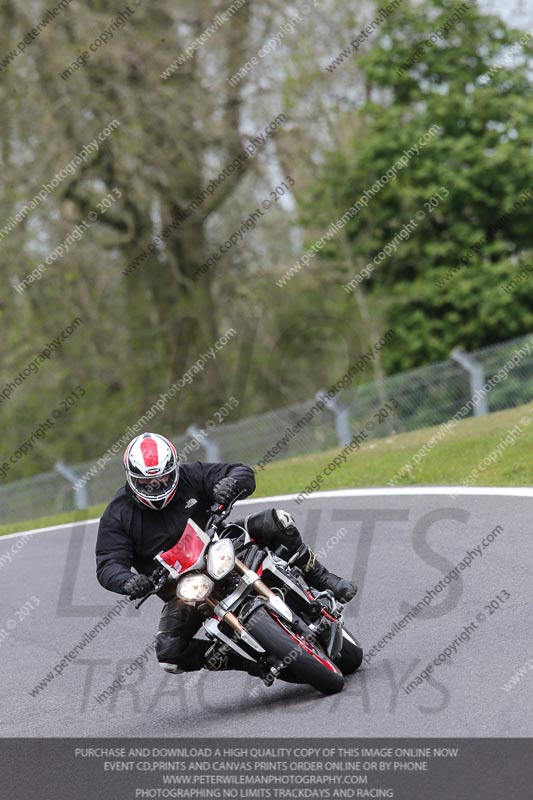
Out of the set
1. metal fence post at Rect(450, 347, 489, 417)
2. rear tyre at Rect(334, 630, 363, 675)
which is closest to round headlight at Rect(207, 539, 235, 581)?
rear tyre at Rect(334, 630, 363, 675)

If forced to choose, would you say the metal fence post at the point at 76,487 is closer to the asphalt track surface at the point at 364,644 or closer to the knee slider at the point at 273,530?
the asphalt track surface at the point at 364,644

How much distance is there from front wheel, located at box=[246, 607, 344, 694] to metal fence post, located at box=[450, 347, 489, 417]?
421 inches

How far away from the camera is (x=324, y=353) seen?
3528 cm

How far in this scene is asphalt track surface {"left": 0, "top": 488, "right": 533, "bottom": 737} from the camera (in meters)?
6.09

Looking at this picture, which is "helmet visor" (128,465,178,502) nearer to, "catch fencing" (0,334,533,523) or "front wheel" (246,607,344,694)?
"front wheel" (246,607,344,694)

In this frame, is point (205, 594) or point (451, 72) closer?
point (205, 594)

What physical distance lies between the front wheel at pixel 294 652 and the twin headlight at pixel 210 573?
0.30 m

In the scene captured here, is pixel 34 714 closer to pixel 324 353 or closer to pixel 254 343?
pixel 254 343

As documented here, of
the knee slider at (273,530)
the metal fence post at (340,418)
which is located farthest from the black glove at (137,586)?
the metal fence post at (340,418)

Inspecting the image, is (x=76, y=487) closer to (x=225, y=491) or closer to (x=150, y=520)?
(x=150, y=520)
